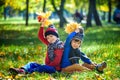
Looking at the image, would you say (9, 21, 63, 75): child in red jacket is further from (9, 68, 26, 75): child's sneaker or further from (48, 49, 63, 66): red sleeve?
(9, 68, 26, 75): child's sneaker

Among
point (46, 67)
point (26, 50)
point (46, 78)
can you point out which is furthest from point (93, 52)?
point (46, 78)

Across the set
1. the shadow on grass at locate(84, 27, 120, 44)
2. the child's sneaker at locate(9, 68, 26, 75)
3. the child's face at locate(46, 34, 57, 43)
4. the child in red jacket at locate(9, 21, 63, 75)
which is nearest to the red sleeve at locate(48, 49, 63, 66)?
the child in red jacket at locate(9, 21, 63, 75)

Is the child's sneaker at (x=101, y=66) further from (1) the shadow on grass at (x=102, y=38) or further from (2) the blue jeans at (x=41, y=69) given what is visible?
(1) the shadow on grass at (x=102, y=38)

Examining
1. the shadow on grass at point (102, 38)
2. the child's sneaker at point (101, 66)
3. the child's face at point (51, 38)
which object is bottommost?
the shadow on grass at point (102, 38)

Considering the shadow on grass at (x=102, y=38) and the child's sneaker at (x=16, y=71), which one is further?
the shadow on grass at (x=102, y=38)

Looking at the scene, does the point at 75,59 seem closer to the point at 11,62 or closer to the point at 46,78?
the point at 46,78

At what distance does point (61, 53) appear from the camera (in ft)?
26.9

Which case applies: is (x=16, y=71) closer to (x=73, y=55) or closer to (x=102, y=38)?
(x=73, y=55)

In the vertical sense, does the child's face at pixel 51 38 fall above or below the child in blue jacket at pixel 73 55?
above

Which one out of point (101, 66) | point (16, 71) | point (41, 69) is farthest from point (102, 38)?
point (16, 71)

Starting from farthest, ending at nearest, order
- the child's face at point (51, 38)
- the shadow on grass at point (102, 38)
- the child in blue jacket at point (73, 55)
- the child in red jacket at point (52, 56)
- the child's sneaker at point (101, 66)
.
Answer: the shadow on grass at point (102, 38) < the child's face at point (51, 38) < the child in red jacket at point (52, 56) < the child in blue jacket at point (73, 55) < the child's sneaker at point (101, 66)

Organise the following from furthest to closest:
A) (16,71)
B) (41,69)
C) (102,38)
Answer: (102,38)
(41,69)
(16,71)

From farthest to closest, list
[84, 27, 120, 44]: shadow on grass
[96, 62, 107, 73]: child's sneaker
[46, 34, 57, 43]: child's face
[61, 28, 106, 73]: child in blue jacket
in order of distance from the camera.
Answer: [84, 27, 120, 44]: shadow on grass
[46, 34, 57, 43]: child's face
[61, 28, 106, 73]: child in blue jacket
[96, 62, 107, 73]: child's sneaker

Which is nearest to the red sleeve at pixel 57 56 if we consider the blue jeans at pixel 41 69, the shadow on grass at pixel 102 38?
the blue jeans at pixel 41 69
